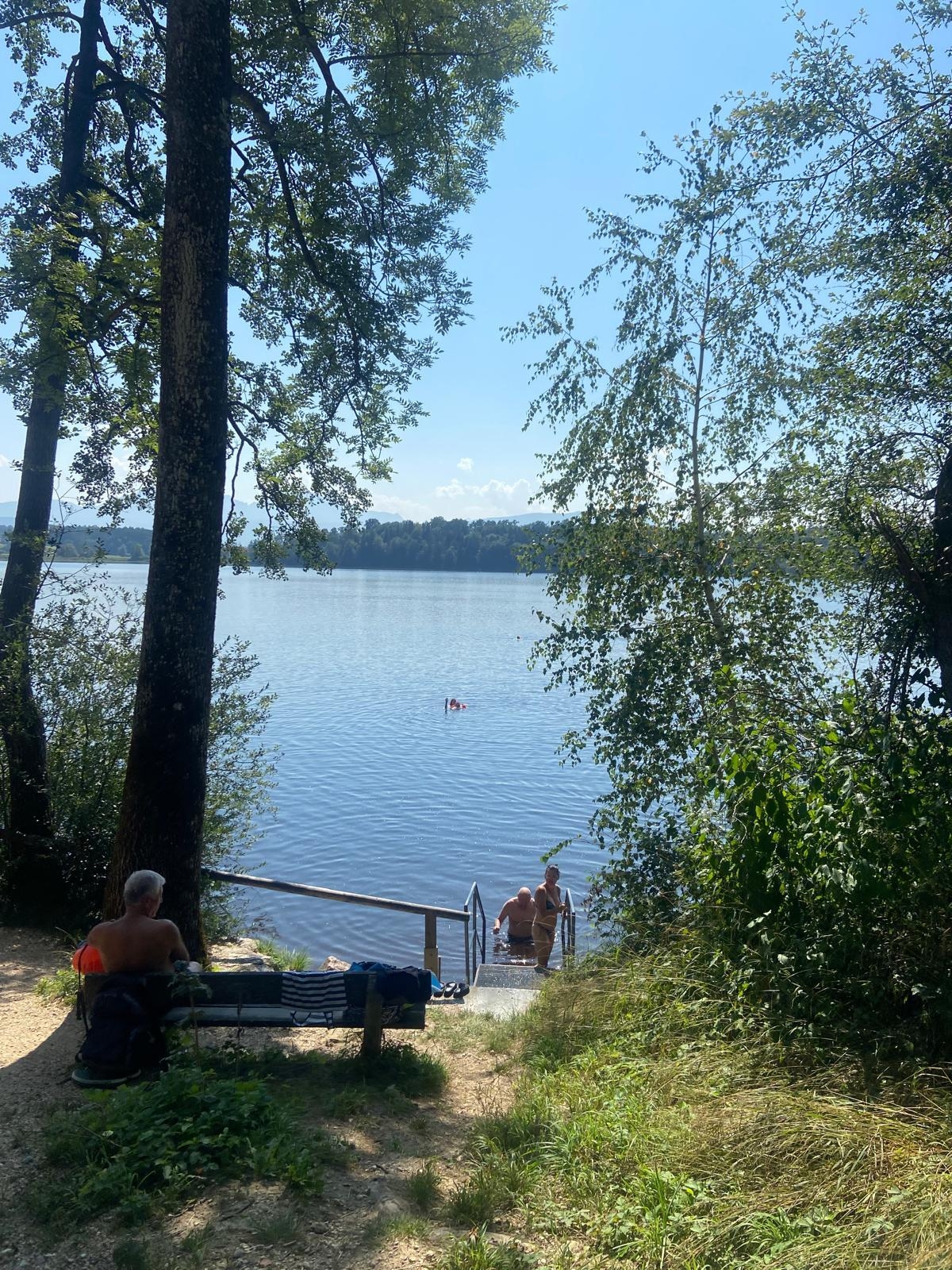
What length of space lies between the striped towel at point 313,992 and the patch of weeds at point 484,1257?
2.00 m

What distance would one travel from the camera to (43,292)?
807cm

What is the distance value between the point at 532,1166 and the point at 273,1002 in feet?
6.20

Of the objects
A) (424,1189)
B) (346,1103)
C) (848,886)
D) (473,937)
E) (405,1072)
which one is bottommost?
(473,937)

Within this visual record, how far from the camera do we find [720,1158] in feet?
12.0

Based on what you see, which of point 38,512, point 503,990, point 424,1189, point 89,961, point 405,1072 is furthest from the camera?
point 38,512

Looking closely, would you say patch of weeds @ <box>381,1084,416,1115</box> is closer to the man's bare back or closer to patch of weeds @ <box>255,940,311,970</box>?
the man's bare back

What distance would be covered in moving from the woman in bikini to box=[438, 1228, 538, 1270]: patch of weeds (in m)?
8.96

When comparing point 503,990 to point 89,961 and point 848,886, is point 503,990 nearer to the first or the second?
point 89,961

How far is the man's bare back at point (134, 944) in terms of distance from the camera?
4871 mm

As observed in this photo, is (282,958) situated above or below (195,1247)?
below

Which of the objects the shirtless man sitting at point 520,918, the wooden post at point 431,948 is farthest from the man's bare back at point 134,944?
the shirtless man sitting at point 520,918

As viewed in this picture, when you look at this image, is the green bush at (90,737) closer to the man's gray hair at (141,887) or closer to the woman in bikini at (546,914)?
the man's gray hair at (141,887)

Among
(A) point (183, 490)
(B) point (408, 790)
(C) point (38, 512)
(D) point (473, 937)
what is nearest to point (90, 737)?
(C) point (38, 512)

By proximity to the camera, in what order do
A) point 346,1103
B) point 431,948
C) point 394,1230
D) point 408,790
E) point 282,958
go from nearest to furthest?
point 394,1230 < point 346,1103 < point 282,958 < point 431,948 < point 408,790
